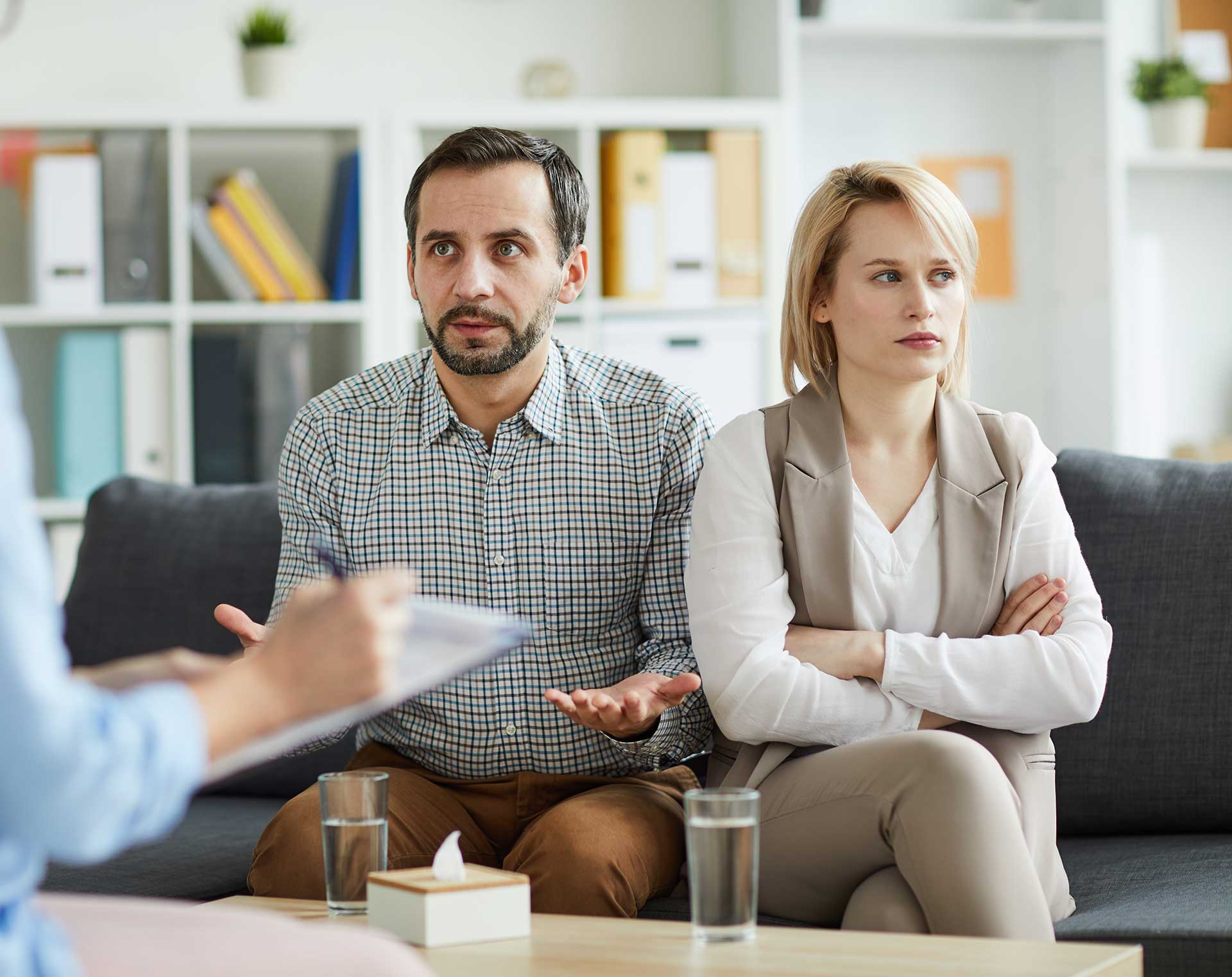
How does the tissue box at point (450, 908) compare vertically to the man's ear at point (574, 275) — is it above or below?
below

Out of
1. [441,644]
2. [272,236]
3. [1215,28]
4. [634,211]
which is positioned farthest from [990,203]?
[441,644]

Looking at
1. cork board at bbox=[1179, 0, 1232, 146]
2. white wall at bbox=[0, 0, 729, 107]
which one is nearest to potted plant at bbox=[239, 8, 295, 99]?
white wall at bbox=[0, 0, 729, 107]

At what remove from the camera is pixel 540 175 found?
1.90 metres

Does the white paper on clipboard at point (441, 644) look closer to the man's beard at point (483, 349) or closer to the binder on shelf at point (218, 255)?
the man's beard at point (483, 349)

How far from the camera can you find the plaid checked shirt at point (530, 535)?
5.93 ft

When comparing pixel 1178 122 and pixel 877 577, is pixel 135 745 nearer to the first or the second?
pixel 877 577

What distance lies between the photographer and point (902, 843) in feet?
4.57

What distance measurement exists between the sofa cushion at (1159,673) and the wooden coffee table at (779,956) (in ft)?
2.42

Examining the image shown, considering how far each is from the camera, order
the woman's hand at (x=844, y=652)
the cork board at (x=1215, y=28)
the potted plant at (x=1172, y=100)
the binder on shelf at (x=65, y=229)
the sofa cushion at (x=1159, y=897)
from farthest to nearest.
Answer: the cork board at (x=1215, y=28), the potted plant at (x=1172, y=100), the binder on shelf at (x=65, y=229), the woman's hand at (x=844, y=652), the sofa cushion at (x=1159, y=897)

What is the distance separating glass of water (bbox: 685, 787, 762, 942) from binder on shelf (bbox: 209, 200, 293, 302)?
2.36 metres

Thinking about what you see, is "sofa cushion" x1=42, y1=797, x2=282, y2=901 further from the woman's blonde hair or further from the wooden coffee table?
the woman's blonde hair

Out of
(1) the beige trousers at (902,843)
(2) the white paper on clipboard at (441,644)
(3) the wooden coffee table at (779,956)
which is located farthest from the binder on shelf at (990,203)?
(2) the white paper on clipboard at (441,644)

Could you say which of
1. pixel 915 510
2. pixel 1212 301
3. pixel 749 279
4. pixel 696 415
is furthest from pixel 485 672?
pixel 1212 301

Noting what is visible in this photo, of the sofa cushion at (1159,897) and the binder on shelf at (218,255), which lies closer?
the sofa cushion at (1159,897)
